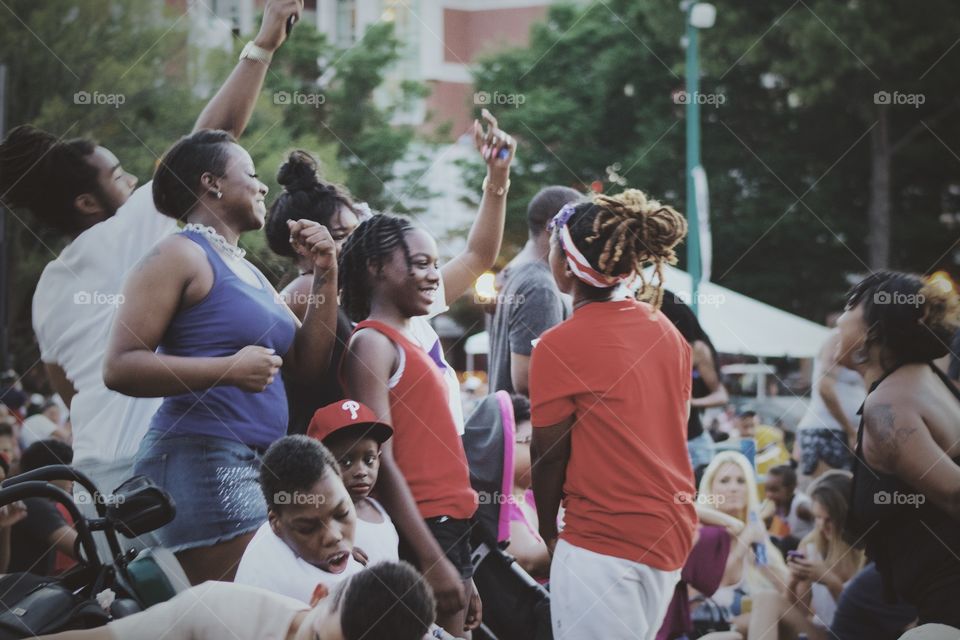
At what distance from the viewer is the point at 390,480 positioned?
3467 millimetres

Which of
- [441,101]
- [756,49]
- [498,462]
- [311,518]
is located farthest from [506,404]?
[441,101]

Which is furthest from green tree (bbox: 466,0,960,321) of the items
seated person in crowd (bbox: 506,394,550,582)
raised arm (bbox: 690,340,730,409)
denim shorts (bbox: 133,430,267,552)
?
denim shorts (bbox: 133,430,267,552)

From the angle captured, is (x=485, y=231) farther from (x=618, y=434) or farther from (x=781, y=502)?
(x=781, y=502)

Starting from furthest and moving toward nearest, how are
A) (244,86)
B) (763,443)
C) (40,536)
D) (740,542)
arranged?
(763,443), (740,542), (40,536), (244,86)

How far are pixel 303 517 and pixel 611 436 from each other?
3.04ft

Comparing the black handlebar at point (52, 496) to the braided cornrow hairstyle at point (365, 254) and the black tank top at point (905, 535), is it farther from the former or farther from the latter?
the black tank top at point (905, 535)

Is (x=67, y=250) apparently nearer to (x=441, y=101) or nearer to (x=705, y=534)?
(x=705, y=534)

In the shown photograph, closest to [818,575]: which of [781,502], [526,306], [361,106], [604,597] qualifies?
[781,502]

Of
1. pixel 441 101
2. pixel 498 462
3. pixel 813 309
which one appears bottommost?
pixel 813 309

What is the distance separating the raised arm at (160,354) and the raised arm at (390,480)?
1.38 feet

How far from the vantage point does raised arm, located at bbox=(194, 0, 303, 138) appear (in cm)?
377

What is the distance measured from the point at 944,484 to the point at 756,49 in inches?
734

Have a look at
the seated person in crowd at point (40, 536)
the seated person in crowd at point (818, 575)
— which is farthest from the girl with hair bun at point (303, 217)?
the seated person in crowd at point (818, 575)

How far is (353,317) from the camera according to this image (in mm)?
3834
